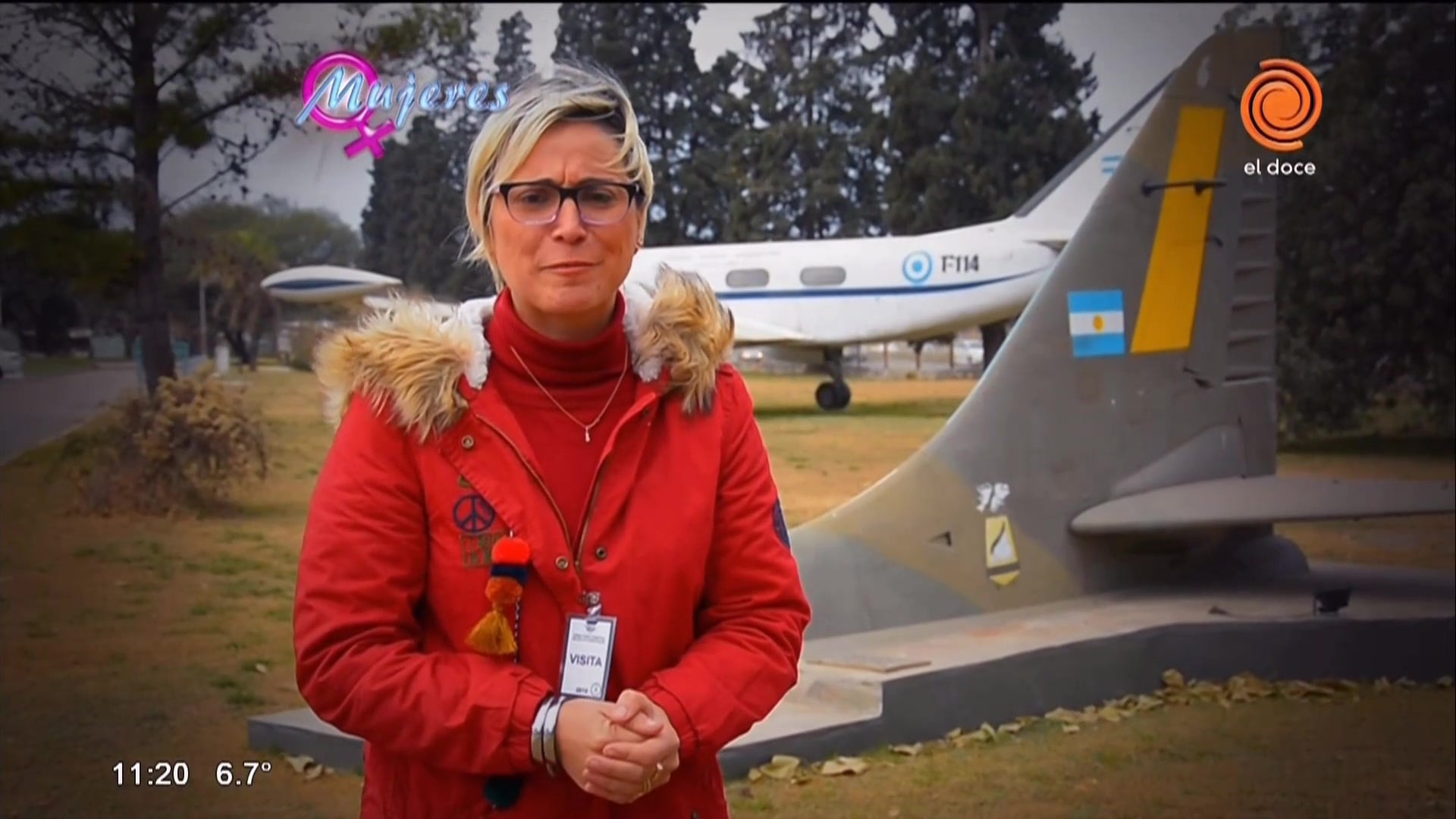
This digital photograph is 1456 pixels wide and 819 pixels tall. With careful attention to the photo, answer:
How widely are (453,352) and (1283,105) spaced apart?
318cm

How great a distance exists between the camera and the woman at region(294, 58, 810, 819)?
163 centimetres

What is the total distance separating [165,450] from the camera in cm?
406

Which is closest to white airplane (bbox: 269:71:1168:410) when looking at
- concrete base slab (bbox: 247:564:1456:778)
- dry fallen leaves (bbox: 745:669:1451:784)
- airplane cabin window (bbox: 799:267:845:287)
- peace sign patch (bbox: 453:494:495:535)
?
airplane cabin window (bbox: 799:267:845:287)

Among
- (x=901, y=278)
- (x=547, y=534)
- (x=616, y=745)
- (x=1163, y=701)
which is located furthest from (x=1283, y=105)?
(x=616, y=745)

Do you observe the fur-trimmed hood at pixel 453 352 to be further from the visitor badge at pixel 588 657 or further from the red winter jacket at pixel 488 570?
the visitor badge at pixel 588 657

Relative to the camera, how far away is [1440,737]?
445 centimetres

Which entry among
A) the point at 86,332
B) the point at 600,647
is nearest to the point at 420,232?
the point at 86,332

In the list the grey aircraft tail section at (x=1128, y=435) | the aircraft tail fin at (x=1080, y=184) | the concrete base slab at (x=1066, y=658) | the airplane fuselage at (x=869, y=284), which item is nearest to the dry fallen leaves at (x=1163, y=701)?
the concrete base slab at (x=1066, y=658)

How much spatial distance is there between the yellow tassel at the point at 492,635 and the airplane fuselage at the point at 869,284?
327 centimetres

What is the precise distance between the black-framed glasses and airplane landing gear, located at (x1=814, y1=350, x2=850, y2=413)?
3217 millimetres

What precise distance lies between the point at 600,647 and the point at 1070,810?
244cm

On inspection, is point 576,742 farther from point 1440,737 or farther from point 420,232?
point 1440,737

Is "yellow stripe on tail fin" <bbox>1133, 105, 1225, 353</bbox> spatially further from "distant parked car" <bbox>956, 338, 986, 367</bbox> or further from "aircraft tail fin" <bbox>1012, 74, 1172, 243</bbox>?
"distant parked car" <bbox>956, 338, 986, 367</bbox>

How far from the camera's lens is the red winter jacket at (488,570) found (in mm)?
1629
